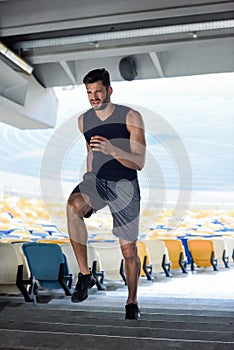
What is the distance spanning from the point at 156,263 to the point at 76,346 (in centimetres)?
549

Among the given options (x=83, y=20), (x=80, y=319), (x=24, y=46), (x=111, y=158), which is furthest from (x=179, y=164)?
(x=24, y=46)

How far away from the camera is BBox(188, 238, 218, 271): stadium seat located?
823cm

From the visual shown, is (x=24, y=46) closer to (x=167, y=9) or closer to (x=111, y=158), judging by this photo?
(x=167, y=9)

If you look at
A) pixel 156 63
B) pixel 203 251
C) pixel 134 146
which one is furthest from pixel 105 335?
pixel 203 251

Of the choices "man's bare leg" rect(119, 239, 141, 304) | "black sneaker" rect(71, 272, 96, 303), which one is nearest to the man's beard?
"man's bare leg" rect(119, 239, 141, 304)

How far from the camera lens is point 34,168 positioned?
1471 cm

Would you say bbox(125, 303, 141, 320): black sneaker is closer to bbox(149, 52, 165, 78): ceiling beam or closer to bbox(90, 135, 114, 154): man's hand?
bbox(90, 135, 114, 154): man's hand

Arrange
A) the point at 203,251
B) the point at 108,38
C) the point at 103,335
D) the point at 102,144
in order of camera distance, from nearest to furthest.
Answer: the point at 103,335, the point at 102,144, the point at 108,38, the point at 203,251

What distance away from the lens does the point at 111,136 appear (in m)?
2.87

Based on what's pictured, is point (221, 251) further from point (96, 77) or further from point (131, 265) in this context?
point (96, 77)

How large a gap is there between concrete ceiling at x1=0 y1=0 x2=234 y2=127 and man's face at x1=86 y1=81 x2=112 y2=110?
2.52 meters

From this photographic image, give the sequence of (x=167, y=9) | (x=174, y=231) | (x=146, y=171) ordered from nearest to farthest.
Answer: (x=146, y=171), (x=167, y=9), (x=174, y=231)

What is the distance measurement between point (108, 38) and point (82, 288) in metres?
4.00

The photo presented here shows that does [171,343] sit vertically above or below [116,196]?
below
